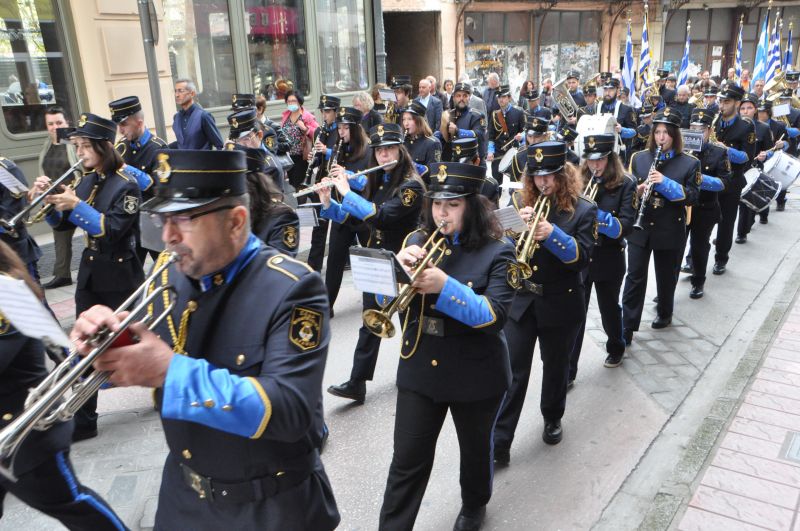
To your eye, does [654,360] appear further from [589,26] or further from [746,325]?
[589,26]

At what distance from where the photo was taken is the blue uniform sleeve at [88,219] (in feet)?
16.1

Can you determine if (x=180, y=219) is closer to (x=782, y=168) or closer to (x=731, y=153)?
(x=731, y=153)

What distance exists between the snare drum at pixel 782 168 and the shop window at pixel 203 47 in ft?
31.7

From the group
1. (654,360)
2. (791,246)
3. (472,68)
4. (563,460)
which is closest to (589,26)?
(472,68)

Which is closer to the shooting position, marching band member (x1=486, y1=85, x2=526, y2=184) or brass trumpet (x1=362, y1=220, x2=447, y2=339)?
brass trumpet (x1=362, y1=220, x2=447, y2=339)

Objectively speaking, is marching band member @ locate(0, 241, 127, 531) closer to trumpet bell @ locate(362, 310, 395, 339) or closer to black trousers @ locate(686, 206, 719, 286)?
trumpet bell @ locate(362, 310, 395, 339)

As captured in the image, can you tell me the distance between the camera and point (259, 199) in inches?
176

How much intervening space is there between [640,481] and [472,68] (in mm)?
22866

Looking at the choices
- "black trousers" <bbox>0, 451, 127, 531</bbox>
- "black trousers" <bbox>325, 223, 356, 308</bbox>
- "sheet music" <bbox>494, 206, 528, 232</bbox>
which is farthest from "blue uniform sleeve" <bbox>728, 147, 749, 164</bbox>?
"black trousers" <bbox>0, 451, 127, 531</bbox>

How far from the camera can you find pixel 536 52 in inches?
1070

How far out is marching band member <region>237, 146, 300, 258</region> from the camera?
448cm

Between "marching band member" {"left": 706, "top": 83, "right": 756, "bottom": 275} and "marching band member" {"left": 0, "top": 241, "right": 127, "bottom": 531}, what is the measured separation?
812 centimetres

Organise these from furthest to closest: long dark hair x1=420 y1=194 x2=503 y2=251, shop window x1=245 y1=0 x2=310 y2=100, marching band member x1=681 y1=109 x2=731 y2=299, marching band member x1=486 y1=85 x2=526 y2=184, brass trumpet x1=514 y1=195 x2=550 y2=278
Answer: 1. shop window x1=245 y1=0 x2=310 y2=100
2. marching band member x1=486 y1=85 x2=526 y2=184
3. marching band member x1=681 y1=109 x2=731 y2=299
4. brass trumpet x1=514 y1=195 x2=550 y2=278
5. long dark hair x1=420 y1=194 x2=503 y2=251

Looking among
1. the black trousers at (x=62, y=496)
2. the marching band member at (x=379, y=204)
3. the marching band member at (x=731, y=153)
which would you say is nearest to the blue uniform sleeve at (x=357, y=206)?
the marching band member at (x=379, y=204)
